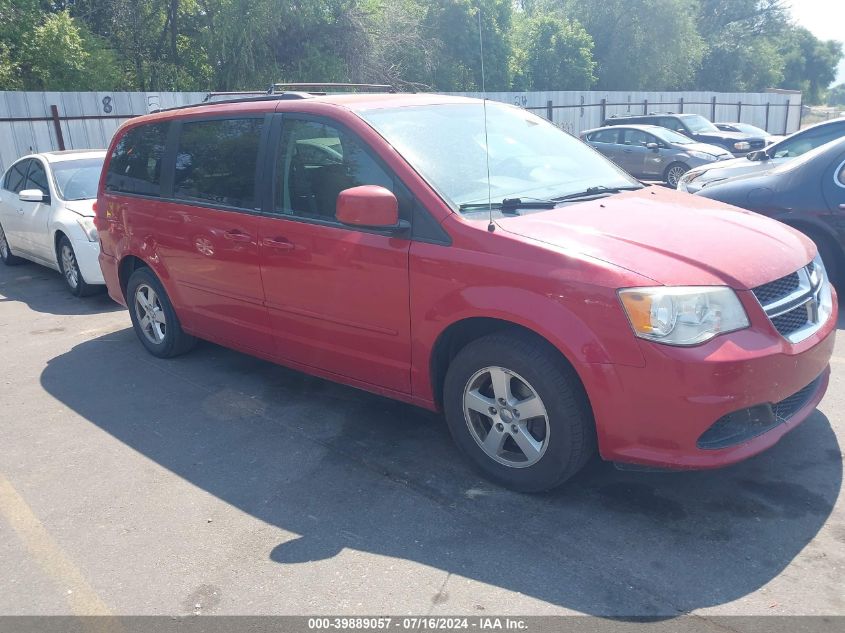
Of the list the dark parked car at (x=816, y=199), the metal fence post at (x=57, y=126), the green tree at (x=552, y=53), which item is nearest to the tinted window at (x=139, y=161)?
the dark parked car at (x=816, y=199)

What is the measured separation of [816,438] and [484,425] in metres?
1.83

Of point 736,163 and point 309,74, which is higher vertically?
point 309,74

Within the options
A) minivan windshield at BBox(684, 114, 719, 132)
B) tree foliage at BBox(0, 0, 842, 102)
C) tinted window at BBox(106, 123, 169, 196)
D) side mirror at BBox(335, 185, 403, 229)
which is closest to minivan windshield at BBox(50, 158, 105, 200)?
tinted window at BBox(106, 123, 169, 196)

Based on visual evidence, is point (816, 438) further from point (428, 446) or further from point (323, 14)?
point (323, 14)

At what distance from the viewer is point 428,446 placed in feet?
14.0

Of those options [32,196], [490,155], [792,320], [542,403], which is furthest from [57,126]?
[792,320]

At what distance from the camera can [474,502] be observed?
3625 millimetres

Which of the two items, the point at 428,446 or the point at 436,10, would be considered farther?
the point at 436,10

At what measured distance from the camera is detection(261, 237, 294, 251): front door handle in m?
4.43

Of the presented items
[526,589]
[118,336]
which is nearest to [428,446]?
[526,589]

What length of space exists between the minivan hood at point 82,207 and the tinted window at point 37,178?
495 millimetres

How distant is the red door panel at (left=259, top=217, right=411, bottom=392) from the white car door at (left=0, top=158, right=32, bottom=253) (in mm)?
6031

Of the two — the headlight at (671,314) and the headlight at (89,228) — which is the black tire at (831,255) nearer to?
the headlight at (671,314)

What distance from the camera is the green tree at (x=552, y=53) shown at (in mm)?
34938
